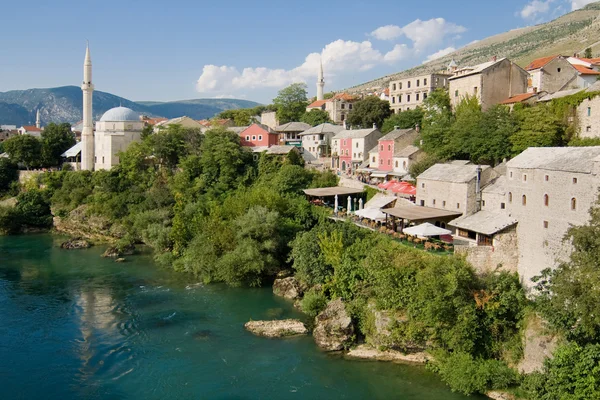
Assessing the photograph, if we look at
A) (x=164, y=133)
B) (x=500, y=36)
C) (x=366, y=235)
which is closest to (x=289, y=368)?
(x=366, y=235)

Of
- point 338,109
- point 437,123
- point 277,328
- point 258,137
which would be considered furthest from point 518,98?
point 338,109

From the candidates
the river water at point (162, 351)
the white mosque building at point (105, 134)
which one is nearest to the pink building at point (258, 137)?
the white mosque building at point (105, 134)

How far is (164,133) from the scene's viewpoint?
175ft

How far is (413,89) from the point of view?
170 feet

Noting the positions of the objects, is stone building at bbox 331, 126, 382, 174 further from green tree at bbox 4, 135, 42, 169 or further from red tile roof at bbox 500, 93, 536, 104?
green tree at bbox 4, 135, 42, 169

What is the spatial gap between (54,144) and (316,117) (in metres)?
32.8

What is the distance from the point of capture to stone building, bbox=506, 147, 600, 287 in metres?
19.7

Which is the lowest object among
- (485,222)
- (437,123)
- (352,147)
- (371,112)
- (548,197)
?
(485,222)

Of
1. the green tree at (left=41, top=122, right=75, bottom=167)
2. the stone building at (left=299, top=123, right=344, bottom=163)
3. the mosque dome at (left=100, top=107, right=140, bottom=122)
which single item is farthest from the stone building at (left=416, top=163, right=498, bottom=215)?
the green tree at (left=41, top=122, right=75, bottom=167)

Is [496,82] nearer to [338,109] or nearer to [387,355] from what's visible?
[338,109]

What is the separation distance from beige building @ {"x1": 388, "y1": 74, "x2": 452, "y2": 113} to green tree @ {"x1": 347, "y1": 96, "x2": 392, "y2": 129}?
1.32 m

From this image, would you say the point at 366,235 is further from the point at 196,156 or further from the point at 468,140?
the point at 196,156

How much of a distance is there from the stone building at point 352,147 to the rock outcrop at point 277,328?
74.1 ft

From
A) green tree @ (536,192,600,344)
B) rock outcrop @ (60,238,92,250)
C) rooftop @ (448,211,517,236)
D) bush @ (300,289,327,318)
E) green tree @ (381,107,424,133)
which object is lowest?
bush @ (300,289,327,318)
